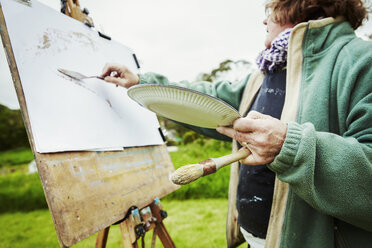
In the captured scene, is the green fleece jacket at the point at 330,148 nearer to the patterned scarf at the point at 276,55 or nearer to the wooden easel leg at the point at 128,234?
the patterned scarf at the point at 276,55

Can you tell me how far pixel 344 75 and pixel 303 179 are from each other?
1.24 feet

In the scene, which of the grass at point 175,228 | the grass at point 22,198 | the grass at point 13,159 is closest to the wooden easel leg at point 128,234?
the grass at point 175,228

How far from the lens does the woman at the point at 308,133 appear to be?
1.63 feet

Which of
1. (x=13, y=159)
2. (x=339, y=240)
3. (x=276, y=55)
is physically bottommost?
(x=339, y=240)

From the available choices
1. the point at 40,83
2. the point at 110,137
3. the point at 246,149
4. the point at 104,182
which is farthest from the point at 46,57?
the point at 246,149

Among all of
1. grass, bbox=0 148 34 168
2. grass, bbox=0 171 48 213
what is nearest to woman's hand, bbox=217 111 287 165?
grass, bbox=0 171 48 213

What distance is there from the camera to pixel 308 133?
487 millimetres

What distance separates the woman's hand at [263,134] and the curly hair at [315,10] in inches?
23.3

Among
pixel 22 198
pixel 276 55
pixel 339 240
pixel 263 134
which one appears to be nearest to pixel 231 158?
pixel 263 134

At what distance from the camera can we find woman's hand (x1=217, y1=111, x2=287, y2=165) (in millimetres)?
492

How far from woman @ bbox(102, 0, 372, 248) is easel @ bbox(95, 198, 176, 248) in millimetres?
390

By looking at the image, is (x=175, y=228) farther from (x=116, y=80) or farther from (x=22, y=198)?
(x=22, y=198)

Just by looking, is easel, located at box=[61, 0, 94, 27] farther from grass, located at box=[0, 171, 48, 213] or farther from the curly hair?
grass, located at box=[0, 171, 48, 213]

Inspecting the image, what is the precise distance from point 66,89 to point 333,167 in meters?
0.98
